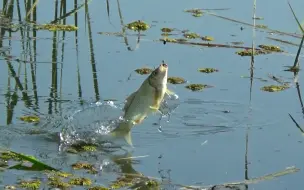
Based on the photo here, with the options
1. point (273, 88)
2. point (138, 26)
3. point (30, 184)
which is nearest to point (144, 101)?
point (30, 184)

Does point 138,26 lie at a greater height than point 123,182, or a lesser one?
greater

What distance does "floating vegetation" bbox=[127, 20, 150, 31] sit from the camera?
6.74 metres

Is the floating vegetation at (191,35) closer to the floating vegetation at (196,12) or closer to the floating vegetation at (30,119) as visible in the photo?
the floating vegetation at (196,12)

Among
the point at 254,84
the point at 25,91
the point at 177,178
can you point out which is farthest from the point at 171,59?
the point at 177,178

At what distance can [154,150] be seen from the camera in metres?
4.49

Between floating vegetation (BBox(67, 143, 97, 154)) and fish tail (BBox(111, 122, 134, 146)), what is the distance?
6.7 inches

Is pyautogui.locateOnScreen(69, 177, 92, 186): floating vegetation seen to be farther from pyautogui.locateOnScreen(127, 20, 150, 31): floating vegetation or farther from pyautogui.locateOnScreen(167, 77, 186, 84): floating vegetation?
pyautogui.locateOnScreen(127, 20, 150, 31): floating vegetation

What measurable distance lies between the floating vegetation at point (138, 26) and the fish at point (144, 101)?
6.61 feet

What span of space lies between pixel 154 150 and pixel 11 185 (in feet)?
3.08

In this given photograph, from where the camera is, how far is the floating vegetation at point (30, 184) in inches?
148

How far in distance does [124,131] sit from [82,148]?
0.29 meters

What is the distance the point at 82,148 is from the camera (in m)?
4.46

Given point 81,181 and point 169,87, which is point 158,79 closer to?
point 169,87

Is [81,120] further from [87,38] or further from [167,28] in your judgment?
[167,28]
